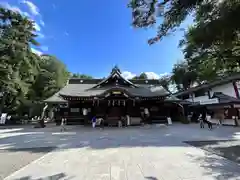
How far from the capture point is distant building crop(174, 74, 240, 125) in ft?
50.4

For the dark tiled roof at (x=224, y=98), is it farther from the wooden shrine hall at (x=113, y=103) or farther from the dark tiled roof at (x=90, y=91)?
the dark tiled roof at (x=90, y=91)

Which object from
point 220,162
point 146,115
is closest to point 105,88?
point 146,115

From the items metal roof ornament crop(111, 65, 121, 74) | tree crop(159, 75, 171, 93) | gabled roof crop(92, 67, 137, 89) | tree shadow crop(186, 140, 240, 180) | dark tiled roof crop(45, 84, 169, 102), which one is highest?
tree crop(159, 75, 171, 93)

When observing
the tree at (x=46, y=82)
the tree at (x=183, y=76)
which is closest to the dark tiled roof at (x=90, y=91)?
the tree at (x=46, y=82)

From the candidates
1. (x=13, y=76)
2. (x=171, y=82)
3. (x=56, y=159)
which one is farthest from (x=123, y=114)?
(x=171, y=82)

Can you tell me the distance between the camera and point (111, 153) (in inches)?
223

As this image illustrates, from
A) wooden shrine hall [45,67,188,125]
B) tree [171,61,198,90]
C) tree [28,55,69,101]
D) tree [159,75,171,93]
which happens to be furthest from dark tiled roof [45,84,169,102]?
tree [159,75,171,93]

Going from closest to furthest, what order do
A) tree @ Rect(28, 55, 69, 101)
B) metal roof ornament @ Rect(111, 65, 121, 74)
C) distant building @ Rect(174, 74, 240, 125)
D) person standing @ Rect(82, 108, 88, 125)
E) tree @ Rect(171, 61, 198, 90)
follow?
distant building @ Rect(174, 74, 240, 125) → person standing @ Rect(82, 108, 88, 125) → metal roof ornament @ Rect(111, 65, 121, 74) → tree @ Rect(28, 55, 69, 101) → tree @ Rect(171, 61, 198, 90)

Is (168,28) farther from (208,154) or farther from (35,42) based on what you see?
(35,42)

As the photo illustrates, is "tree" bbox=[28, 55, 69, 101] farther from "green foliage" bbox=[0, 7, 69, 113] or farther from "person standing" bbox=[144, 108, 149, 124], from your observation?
"person standing" bbox=[144, 108, 149, 124]

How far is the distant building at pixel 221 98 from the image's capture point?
15359 millimetres

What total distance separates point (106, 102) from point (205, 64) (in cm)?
1013

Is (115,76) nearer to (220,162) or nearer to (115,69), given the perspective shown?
(115,69)

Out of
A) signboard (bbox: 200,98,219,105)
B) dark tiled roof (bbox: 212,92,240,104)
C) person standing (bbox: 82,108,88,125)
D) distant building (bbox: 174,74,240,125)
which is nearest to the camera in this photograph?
dark tiled roof (bbox: 212,92,240,104)
